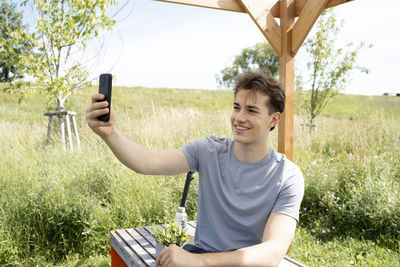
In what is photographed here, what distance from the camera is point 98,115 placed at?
1.18 metres

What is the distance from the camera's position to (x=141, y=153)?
4.79ft

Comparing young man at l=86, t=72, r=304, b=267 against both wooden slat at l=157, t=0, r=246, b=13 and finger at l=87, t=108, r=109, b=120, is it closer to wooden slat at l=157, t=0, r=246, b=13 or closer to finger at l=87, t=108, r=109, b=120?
finger at l=87, t=108, r=109, b=120

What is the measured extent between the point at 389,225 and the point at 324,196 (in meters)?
0.69

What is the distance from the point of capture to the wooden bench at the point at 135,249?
193 cm

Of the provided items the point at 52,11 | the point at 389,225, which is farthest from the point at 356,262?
the point at 52,11

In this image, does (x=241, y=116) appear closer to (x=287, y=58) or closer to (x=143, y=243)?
(x=143, y=243)

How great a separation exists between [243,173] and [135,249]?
35.9 inches

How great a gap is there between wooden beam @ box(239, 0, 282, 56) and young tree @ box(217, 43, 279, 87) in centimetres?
2211

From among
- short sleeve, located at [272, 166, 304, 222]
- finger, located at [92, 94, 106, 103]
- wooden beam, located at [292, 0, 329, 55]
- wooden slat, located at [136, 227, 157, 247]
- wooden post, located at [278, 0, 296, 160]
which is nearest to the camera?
finger, located at [92, 94, 106, 103]

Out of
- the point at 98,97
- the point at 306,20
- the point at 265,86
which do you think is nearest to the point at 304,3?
the point at 306,20

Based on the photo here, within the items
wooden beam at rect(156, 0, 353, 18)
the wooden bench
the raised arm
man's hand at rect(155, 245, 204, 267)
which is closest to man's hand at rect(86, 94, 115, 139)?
the raised arm

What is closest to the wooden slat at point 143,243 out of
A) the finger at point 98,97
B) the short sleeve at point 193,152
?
the short sleeve at point 193,152

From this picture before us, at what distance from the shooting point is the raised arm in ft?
3.89

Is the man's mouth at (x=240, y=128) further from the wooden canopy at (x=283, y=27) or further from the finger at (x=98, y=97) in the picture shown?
the wooden canopy at (x=283, y=27)
